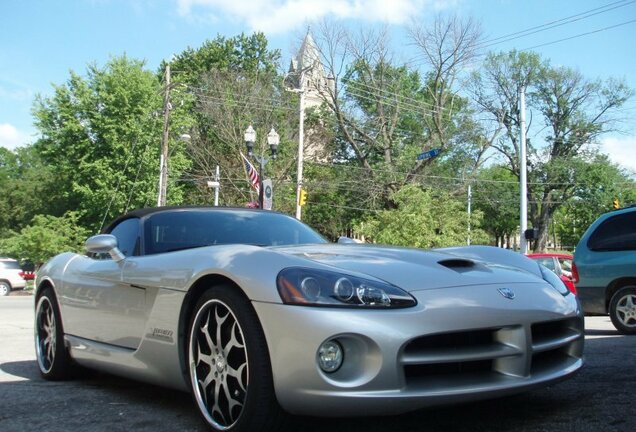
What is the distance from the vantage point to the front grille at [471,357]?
8.98 feet

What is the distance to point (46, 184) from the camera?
144 ft

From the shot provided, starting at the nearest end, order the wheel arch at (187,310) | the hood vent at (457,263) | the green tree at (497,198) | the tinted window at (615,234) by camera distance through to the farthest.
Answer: the wheel arch at (187,310) → the hood vent at (457,263) → the tinted window at (615,234) → the green tree at (497,198)

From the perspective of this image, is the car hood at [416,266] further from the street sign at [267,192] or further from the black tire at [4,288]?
the black tire at [4,288]

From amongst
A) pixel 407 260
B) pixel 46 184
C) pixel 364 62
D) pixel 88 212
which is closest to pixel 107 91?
pixel 88 212

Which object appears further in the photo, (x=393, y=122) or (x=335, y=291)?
(x=393, y=122)

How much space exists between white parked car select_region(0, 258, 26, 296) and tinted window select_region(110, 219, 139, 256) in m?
22.5

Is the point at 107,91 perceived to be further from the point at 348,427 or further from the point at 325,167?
the point at 348,427

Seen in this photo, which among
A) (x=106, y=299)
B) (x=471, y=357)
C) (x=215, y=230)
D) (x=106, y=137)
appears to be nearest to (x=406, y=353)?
(x=471, y=357)

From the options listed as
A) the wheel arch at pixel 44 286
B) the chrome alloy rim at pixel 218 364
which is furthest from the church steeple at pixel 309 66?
the chrome alloy rim at pixel 218 364

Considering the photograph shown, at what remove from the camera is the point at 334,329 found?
2.63m

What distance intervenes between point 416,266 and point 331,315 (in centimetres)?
69

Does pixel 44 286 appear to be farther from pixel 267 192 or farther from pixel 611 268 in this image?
pixel 267 192

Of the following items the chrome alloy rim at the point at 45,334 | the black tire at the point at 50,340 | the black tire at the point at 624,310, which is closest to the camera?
the black tire at the point at 50,340

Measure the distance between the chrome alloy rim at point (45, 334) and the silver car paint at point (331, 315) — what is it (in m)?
0.91
